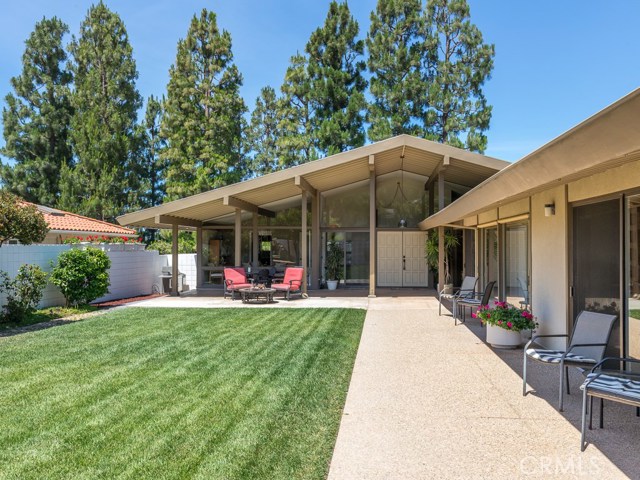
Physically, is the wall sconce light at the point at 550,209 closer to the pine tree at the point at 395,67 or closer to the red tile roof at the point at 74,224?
the red tile roof at the point at 74,224

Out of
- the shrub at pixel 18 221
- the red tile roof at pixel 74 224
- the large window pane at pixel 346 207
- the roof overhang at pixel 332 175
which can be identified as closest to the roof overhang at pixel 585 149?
the roof overhang at pixel 332 175

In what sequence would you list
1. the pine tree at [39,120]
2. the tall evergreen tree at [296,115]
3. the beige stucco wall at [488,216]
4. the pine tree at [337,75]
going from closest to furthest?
1. the beige stucco wall at [488,216]
2. the pine tree at [337,75]
3. the tall evergreen tree at [296,115]
4. the pine tree at [39,120]

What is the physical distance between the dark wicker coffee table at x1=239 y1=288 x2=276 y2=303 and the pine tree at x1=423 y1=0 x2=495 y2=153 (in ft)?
51.4

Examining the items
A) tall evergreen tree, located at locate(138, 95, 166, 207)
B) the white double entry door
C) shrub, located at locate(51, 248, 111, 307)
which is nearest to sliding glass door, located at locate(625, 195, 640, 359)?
shrub, located at locate(51, 248, 111, 307)

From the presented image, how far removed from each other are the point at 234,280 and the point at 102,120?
20041 millimetres

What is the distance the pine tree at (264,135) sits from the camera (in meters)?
31.7

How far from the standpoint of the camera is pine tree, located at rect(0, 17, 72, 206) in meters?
28.5

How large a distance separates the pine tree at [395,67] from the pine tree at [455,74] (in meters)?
0.63

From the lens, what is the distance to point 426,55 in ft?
87.4

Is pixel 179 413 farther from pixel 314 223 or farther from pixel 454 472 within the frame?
pixel 314 223

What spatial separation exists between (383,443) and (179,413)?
6.25 ft

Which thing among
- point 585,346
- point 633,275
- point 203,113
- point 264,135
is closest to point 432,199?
point 633,275

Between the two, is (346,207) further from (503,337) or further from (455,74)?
(455,74)

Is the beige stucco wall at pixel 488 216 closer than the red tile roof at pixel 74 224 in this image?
Yes
